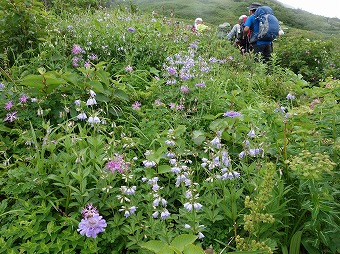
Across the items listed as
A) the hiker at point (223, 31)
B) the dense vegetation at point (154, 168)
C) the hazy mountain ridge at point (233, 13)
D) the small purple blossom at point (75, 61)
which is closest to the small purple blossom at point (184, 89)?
the dense vegetation at point (154, 168)

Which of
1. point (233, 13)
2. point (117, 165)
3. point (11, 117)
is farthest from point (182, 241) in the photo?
point (233, 13)

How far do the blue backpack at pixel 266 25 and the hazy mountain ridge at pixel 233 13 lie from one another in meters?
17.1

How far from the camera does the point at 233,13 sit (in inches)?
1109

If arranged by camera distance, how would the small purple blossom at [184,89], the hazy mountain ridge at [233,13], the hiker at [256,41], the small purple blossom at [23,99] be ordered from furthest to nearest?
1. the hazy mountain ridge at [233,13]
2. the hiker at [256,41]
3. the small purple blossom at [184,89]
4. the small purple blossom at [23,99]

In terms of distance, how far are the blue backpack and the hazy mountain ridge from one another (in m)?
17.1

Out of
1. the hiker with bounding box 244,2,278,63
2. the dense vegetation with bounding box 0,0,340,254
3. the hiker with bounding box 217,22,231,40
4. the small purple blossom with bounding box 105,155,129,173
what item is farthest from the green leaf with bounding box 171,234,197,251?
the hiker with bounding box 217,22,231,40

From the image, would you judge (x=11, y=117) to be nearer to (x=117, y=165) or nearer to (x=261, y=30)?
(x=117, y=165)

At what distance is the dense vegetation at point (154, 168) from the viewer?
172 centimetres

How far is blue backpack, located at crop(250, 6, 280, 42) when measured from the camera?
279 inches

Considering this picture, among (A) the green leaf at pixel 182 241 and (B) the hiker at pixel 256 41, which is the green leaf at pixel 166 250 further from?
(B) the hiker at pixel 256 41

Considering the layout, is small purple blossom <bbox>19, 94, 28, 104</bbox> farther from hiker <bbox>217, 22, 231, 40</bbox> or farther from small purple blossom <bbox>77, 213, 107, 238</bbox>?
hiker <bbox>217, 22, 231, 40</bbox>

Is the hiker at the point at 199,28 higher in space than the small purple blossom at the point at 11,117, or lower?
higher

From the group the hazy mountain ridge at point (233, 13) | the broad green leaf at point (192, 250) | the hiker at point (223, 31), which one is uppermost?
the broad green leaf at point (192, 250)

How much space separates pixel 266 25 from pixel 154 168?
19.4 ft
